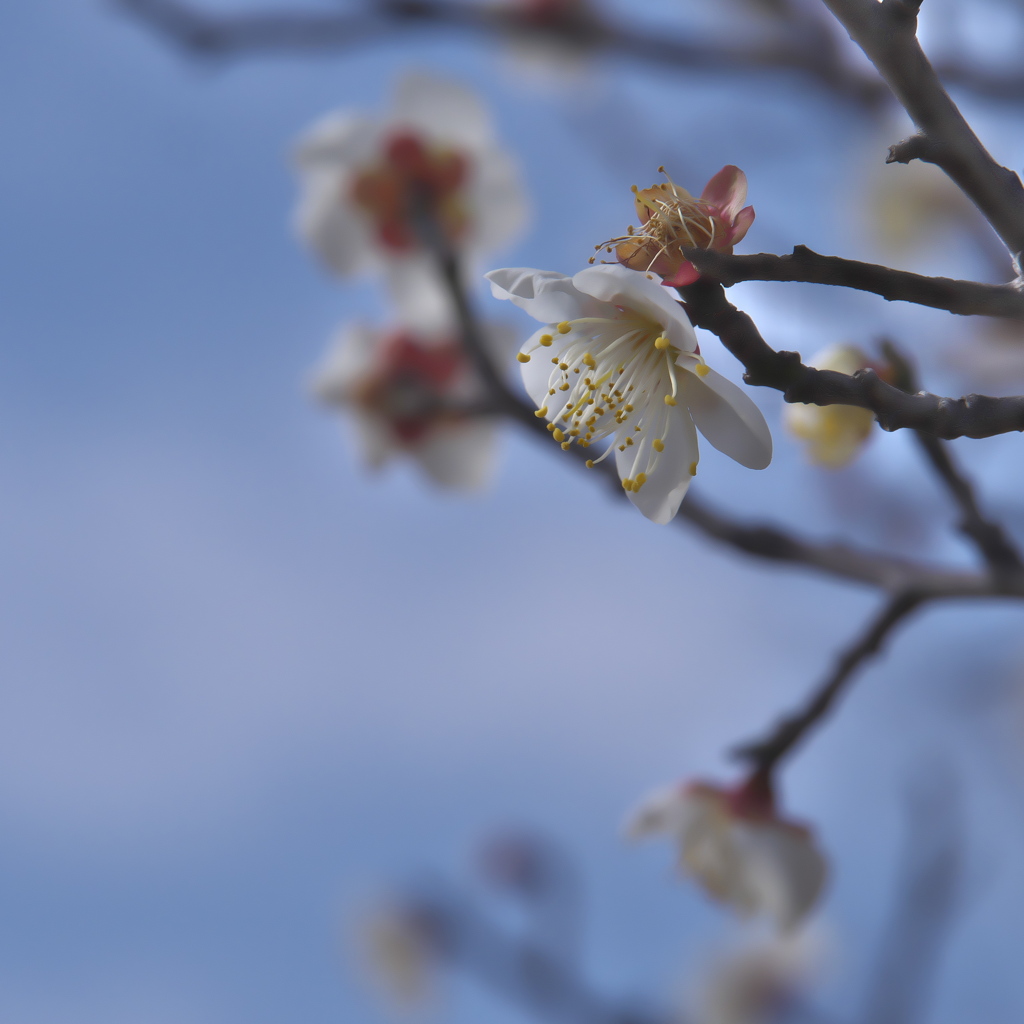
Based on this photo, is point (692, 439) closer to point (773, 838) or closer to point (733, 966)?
point (773, 838)

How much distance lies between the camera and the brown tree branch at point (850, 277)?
2.37ft

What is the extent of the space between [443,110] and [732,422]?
1.76 meters

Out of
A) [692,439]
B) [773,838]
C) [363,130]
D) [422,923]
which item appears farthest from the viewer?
[422,923]

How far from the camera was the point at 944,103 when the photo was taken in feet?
2.41

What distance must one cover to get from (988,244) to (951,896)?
1.96 meters

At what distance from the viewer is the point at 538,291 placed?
33.9 inches

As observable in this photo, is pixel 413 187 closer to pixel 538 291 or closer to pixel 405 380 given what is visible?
pixel 405 380

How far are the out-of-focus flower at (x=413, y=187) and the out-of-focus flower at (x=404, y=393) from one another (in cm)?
21

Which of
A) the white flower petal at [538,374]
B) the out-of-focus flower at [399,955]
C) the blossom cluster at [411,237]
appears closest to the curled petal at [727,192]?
the white flower petal at [538,374]

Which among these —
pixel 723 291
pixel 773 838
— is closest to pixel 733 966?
pixel 773 838

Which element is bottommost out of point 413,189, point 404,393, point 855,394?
point 855,394

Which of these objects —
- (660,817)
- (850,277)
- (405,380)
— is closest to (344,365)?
(405,380)

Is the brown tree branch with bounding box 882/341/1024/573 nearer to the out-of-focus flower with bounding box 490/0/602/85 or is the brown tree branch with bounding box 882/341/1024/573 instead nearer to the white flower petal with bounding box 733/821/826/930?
the white flower petal with bounding box 733/821/826/930

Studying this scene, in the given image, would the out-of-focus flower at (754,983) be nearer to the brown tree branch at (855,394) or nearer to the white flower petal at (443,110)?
the white flower petal at (443,110)
